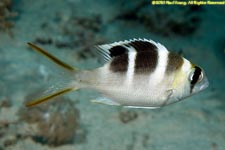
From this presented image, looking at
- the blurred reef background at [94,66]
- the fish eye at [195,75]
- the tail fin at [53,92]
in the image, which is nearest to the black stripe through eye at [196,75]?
the fish eye at [195,75]

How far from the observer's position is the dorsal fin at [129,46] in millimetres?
2084

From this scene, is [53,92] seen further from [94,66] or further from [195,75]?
[94,66]

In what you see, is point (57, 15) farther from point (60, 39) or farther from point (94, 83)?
point (94, 83)

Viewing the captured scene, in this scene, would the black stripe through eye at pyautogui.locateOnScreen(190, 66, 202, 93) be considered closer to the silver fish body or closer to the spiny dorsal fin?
the silver fish body

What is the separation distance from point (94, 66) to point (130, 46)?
12.8 ft

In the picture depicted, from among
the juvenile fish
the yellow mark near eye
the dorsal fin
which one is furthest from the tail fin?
the yellow mark near eye

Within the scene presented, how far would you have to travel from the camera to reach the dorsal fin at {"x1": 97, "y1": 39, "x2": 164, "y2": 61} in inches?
82.0

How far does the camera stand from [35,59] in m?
5.58

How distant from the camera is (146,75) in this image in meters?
2.11

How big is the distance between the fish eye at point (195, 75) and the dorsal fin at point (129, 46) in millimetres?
285

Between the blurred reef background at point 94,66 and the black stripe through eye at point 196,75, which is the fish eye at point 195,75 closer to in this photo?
the black stripe through eye at point 196,75

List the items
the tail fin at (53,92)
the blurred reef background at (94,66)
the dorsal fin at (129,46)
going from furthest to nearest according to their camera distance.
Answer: the blurred reef background at (94,66) → the dorsal fin at (129,46) → the tail fin at (53,92)

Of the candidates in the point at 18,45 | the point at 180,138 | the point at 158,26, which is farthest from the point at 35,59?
the point at 158,26

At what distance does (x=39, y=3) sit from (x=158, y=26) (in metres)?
2.88
